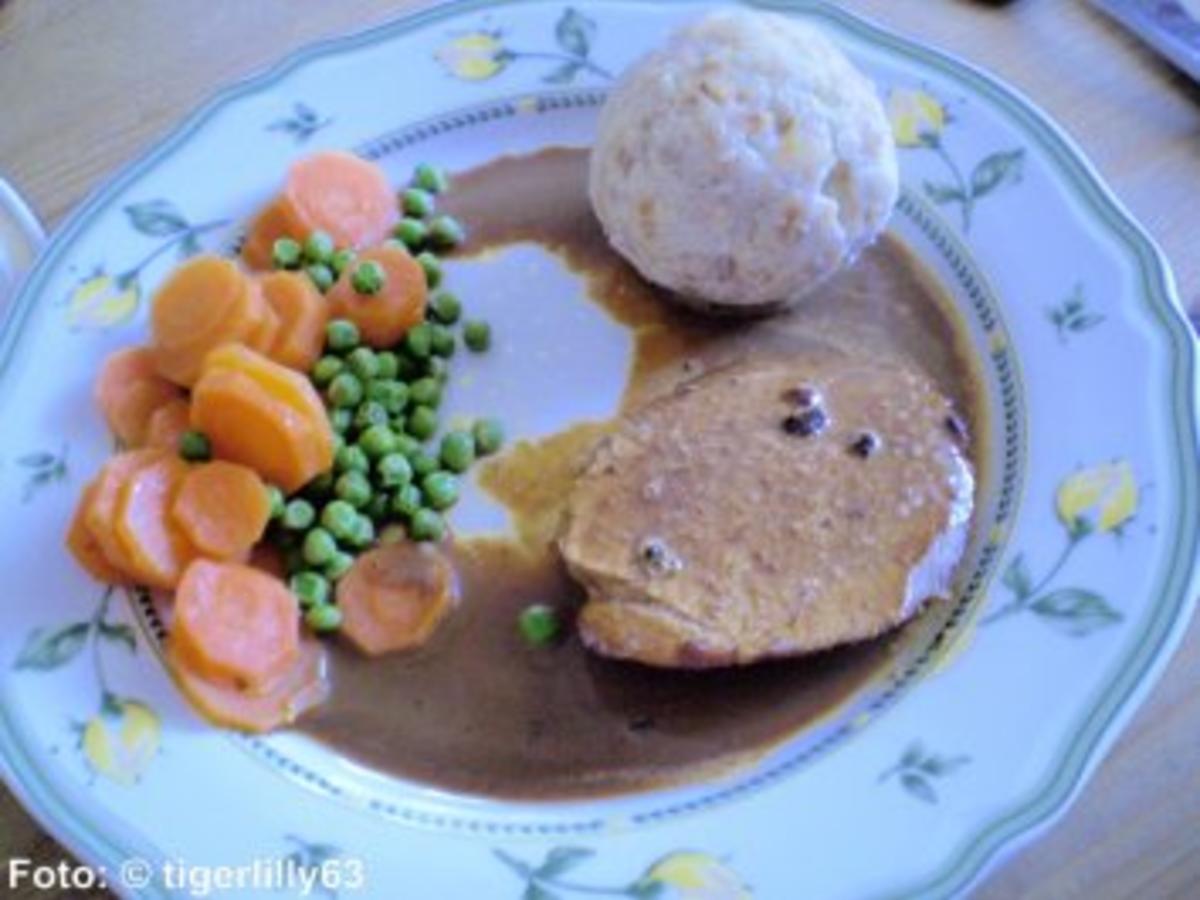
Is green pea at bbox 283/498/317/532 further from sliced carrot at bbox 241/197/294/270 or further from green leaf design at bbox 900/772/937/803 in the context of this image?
green leaf design at bbox 900/772/937/803

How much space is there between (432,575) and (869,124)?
104 cm

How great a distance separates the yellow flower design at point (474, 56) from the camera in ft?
9.60

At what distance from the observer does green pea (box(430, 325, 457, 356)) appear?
2646mm

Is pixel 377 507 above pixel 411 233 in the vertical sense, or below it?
below

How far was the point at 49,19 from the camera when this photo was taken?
3287 millimetres

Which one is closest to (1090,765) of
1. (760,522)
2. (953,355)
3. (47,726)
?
(760,522)

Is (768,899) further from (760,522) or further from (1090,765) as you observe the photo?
(760,522)

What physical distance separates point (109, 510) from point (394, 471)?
44 cm

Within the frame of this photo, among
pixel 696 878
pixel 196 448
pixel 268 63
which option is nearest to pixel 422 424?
pixel 196 448

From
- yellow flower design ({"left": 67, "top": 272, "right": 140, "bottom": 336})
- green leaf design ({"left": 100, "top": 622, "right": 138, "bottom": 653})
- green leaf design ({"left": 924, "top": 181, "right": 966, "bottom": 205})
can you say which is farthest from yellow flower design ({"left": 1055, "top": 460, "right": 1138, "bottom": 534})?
yellow flower design ({"left": 67, "top": 272, "right": 140, "bottom": 336})

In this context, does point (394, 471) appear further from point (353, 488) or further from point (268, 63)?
point (268, 63)

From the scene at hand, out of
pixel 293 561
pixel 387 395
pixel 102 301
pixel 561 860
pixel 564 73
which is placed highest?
pixel 564 73

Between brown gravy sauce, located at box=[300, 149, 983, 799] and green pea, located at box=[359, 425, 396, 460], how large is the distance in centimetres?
16

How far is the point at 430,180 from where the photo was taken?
2834mm
